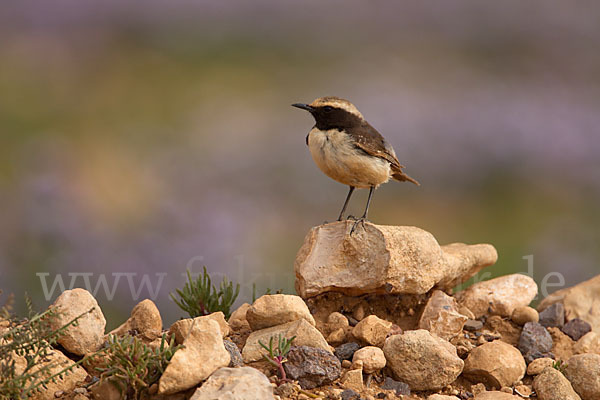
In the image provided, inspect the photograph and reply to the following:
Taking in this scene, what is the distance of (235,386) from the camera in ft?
13.8

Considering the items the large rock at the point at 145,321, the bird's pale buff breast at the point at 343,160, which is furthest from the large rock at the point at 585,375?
the large rock at the point at 145,321

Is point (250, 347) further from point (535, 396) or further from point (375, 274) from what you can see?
point (535, 396)

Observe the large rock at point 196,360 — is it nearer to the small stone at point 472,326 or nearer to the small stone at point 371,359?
the small stone at point 371,359

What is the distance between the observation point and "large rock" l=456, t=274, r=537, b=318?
21.8 feet

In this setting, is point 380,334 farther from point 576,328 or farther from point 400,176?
point 576,328

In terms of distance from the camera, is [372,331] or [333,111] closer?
[372,331]

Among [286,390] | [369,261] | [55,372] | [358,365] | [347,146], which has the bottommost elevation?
[55,372]

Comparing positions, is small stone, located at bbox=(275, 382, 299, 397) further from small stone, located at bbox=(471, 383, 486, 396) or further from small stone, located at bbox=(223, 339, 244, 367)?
small stone, located at bbox=(471, 383, 486, 396)

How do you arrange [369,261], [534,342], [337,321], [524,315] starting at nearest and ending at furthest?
[337,321] → [369,261] → [534,342] → [524,315]

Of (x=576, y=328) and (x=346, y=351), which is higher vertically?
(x=576, y=328)

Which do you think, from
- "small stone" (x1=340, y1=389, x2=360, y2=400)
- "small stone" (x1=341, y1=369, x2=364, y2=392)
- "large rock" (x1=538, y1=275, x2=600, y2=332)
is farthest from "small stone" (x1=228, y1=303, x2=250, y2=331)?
"large rock" (x1=538, y1=275, x2=600, y2=332)

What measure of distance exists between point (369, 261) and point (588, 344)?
7.24ft

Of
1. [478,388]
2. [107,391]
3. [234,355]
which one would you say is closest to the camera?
[107,391]

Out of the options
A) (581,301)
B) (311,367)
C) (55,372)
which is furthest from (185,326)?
(581,301)
